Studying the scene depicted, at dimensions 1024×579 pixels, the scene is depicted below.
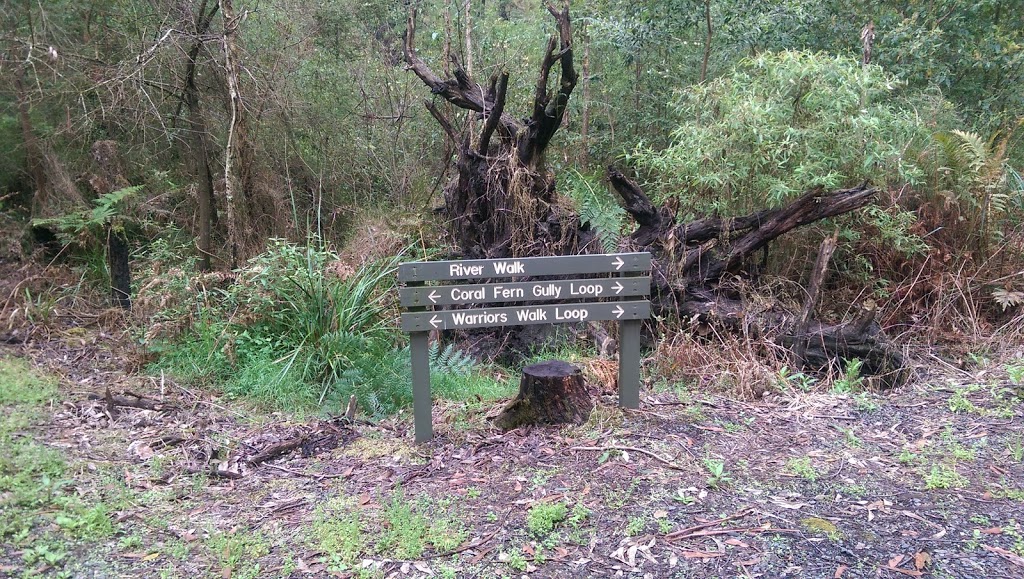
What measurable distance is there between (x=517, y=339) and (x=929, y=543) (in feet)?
14.6

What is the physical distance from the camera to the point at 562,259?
184 inches

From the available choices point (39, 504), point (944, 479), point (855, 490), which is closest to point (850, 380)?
point (944, 479)

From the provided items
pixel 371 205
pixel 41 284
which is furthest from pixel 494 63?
pixel 41 284

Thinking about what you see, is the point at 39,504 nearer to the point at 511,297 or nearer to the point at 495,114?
the point at 511,297

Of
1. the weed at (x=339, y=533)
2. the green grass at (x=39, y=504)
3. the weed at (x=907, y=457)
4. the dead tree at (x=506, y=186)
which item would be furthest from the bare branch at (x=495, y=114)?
the green grass at (x=39, y=504)

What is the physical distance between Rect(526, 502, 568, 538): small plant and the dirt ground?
0.01m

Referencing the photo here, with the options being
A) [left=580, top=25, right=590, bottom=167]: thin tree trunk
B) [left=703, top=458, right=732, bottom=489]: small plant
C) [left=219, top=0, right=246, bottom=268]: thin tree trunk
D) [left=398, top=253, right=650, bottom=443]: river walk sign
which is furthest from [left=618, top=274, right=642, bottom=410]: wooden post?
[left=580, top=25, right=590, bottom=167]: thin tree trunk

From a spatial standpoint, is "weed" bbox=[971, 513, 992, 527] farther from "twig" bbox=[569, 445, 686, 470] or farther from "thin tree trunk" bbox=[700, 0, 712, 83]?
"thin tree trunk" bbox=[700, 0, 712, 83]

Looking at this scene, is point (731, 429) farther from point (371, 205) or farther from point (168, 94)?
point (168, 94)

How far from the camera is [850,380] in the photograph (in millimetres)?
5930

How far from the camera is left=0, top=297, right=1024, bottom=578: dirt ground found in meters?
3.37

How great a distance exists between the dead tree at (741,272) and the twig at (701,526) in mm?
3043

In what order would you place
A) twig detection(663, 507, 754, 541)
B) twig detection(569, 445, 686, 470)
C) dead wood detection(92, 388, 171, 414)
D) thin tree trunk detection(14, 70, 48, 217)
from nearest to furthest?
twig detection(663, 507, 754, 541)
twig detection(569, 445, 686, 470)
dead wood detection(92, 388, 171, 414)
thin tree trunk detection(14, 70, 48, 217)

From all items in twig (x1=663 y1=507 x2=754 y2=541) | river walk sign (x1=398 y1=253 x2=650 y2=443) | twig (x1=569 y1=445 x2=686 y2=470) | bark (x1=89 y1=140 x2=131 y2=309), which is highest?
bark (x1=89 y1=140 x2=131 y2=309)
